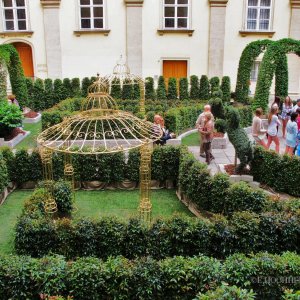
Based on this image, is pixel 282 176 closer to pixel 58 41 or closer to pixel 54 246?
pixel 54 246

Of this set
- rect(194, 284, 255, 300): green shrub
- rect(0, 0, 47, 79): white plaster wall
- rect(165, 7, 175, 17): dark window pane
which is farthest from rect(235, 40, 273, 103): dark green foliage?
rect(194, 284, 255, 300): green shrub

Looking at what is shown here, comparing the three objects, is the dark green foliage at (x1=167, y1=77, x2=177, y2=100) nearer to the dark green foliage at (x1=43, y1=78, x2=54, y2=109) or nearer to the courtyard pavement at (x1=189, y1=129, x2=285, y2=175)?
the dark green foliage at (x1=43, y1=78, x2=54, y2=109)

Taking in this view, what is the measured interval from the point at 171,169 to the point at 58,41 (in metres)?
13.5

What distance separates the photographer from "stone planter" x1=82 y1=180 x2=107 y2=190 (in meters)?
11.7

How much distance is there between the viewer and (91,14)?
2252cm

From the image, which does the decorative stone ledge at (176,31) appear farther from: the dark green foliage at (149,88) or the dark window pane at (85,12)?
the dark window pane at (85,12)

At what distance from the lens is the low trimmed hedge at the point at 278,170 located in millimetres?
10648

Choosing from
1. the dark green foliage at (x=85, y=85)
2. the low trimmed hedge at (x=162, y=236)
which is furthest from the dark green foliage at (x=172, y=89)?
the low trimmed hedge at (x=162, y=236)

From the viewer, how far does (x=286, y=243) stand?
7.60 metres

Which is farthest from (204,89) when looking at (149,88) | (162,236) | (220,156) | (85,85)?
(162,236)

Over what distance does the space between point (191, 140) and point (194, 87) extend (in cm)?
631

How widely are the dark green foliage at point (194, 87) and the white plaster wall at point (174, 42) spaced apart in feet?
6.16

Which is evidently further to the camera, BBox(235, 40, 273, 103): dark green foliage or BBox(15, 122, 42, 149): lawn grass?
BBox(235, 40, 273, 103): dark green foliage

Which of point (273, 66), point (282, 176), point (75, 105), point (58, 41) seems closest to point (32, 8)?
point (58, 41)
